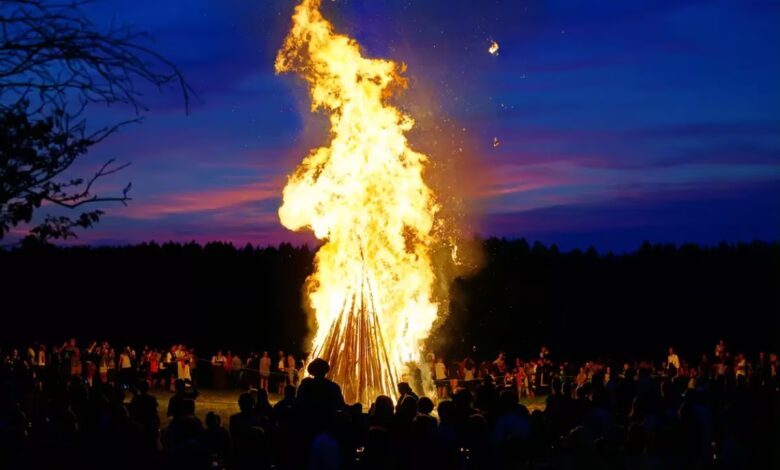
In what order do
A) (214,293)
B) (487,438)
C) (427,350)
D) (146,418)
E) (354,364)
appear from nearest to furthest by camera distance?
(487,438) → (146,418) → (354,364) → (427,350) → (214,293)

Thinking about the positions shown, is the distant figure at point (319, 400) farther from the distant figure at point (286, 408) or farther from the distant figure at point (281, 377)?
the distant figure at point (281, 377)

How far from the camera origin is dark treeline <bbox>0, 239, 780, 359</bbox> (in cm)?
3631

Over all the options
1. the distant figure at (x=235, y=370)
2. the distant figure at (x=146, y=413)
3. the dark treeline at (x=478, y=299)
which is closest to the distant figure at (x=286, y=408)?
the distant figure at (x=146, y=413)

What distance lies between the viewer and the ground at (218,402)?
83.5 ft

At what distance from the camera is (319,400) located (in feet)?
35.6

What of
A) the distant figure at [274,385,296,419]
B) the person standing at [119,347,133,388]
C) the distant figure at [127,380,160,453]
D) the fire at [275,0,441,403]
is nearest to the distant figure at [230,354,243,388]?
the person standing at [119,347,133,388]

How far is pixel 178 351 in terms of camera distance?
31.9 m

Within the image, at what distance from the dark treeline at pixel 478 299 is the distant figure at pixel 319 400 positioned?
2493 cm

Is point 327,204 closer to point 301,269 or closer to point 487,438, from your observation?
point 487,438

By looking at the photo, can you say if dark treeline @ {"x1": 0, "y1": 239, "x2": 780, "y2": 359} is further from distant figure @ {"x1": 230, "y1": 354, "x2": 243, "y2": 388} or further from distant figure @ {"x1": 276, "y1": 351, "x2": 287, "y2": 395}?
distant figure @ {"x1": 276, "y1": 351, "x2": 287, "y2": 395}

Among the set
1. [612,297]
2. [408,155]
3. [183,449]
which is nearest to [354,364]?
[408,155]

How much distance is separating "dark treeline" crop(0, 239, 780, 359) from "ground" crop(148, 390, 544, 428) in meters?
6.47

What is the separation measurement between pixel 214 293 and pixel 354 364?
21590 mm

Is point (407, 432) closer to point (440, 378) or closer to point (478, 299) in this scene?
point (440, 378)
